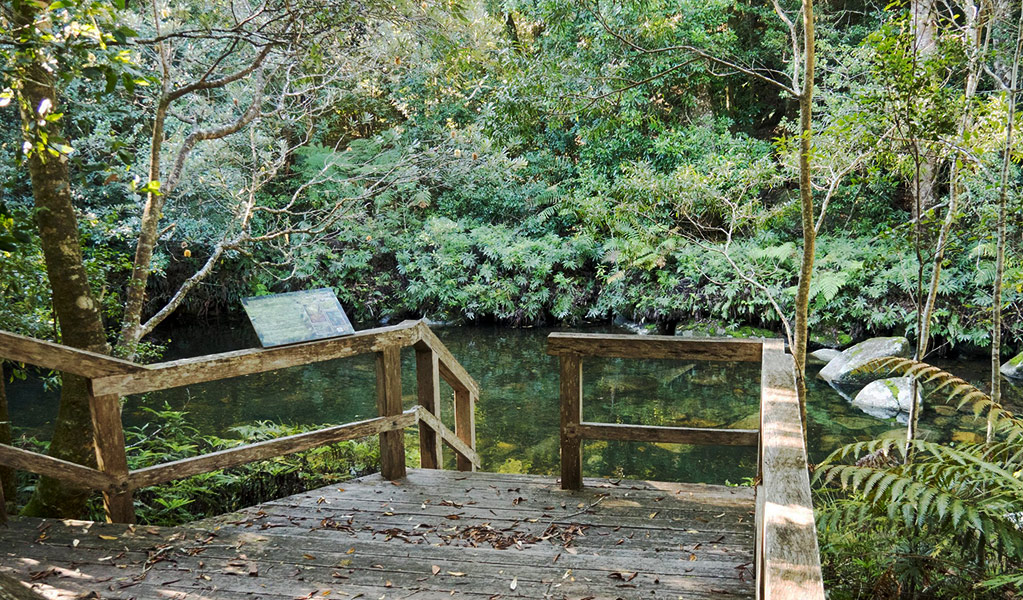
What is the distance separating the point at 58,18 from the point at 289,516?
248 centimetres

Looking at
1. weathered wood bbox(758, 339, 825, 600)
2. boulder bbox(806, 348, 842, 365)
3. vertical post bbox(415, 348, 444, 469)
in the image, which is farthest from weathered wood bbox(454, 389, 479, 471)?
boulder bbox(806, 348, 842, 365)

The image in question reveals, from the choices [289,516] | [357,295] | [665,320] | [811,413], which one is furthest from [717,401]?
[357,295]

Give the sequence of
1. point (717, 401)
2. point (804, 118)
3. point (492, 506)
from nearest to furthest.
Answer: point (492, 506)
point (804, 118)
point (717, 401)

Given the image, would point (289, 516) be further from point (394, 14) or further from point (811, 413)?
point (811, 413)

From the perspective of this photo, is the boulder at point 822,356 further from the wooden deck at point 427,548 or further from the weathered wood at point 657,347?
the weathered wood at point 657,347

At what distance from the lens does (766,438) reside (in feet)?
7.13

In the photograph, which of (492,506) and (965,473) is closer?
(965,473)

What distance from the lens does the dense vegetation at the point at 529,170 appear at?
13.5ft

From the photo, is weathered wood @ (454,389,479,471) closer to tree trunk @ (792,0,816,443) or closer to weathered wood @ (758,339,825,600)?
tree trunk @ (792,0,816,443)

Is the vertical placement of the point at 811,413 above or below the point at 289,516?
below

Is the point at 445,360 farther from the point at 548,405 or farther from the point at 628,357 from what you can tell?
the point at 548,405

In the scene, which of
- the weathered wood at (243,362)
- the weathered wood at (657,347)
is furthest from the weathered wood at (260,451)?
the weathered wood at (657,347)

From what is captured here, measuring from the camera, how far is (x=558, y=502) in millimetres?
3598

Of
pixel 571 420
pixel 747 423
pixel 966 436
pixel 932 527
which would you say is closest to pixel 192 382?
pixel 571 420
